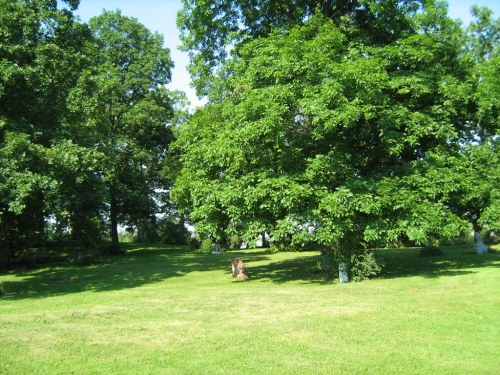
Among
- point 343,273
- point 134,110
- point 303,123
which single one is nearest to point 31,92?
point 303,123

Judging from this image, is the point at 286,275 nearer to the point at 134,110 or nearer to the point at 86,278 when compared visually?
the point at 86,278

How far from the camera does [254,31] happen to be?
21469mm

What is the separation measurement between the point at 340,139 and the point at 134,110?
25914 millimetres

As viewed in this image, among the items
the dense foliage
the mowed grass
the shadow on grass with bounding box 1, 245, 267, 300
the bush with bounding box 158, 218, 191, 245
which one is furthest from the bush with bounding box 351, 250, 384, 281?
the bush with bounding box 158, 218, 191, 245

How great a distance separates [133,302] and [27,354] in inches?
214

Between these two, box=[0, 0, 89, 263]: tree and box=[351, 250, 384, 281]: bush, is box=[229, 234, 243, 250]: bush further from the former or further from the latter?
box=[351, 250, 384, 281]: bush

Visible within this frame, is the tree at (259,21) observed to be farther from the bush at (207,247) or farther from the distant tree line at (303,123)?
the bush at (207,247)

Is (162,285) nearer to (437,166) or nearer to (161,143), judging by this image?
(437,166)

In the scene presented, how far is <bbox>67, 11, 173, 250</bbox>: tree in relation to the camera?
3712cm

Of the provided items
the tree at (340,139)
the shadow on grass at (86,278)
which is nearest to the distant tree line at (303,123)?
the tree at (340,139)

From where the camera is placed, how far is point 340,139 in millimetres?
16438

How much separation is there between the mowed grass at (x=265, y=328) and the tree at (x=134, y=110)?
21670 mm

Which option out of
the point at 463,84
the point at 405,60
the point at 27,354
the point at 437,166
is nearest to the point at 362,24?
the point at 405,60

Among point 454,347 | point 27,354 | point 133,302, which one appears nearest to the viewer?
point 454,347
